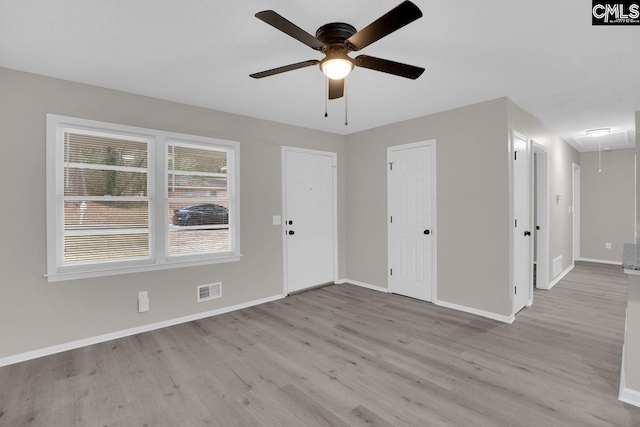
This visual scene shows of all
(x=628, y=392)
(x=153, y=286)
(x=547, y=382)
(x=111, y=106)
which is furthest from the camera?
(x=153, y=286)

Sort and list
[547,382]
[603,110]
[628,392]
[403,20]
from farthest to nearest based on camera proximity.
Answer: [603,110] → [547,382] → [628,392] → [403,20]

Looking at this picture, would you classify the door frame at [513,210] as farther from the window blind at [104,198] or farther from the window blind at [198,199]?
the window blind at [104,198]

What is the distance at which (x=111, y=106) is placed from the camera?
313 cm

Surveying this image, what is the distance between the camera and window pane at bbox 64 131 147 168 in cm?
296

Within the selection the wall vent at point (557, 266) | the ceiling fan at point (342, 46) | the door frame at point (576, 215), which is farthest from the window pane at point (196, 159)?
the door frame at point (576, 215)

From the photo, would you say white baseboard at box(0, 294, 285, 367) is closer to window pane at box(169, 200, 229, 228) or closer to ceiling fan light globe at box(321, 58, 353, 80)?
window pane at box(169, 200, 229, 228)

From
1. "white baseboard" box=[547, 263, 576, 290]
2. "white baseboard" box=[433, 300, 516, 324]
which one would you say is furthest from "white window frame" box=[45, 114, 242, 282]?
"white baseboard" box=[547, 263, 576, 290]

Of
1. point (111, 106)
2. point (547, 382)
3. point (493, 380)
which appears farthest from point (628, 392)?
point (111, 106)

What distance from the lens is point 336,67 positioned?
6.65 feet

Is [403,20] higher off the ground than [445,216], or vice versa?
[403,20]

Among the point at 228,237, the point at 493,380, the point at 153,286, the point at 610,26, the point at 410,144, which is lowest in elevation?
the point at 493,380

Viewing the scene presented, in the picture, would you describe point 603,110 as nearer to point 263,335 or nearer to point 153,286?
point 263,335

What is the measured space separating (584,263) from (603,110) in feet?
13.4

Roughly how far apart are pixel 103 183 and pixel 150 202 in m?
0.45
